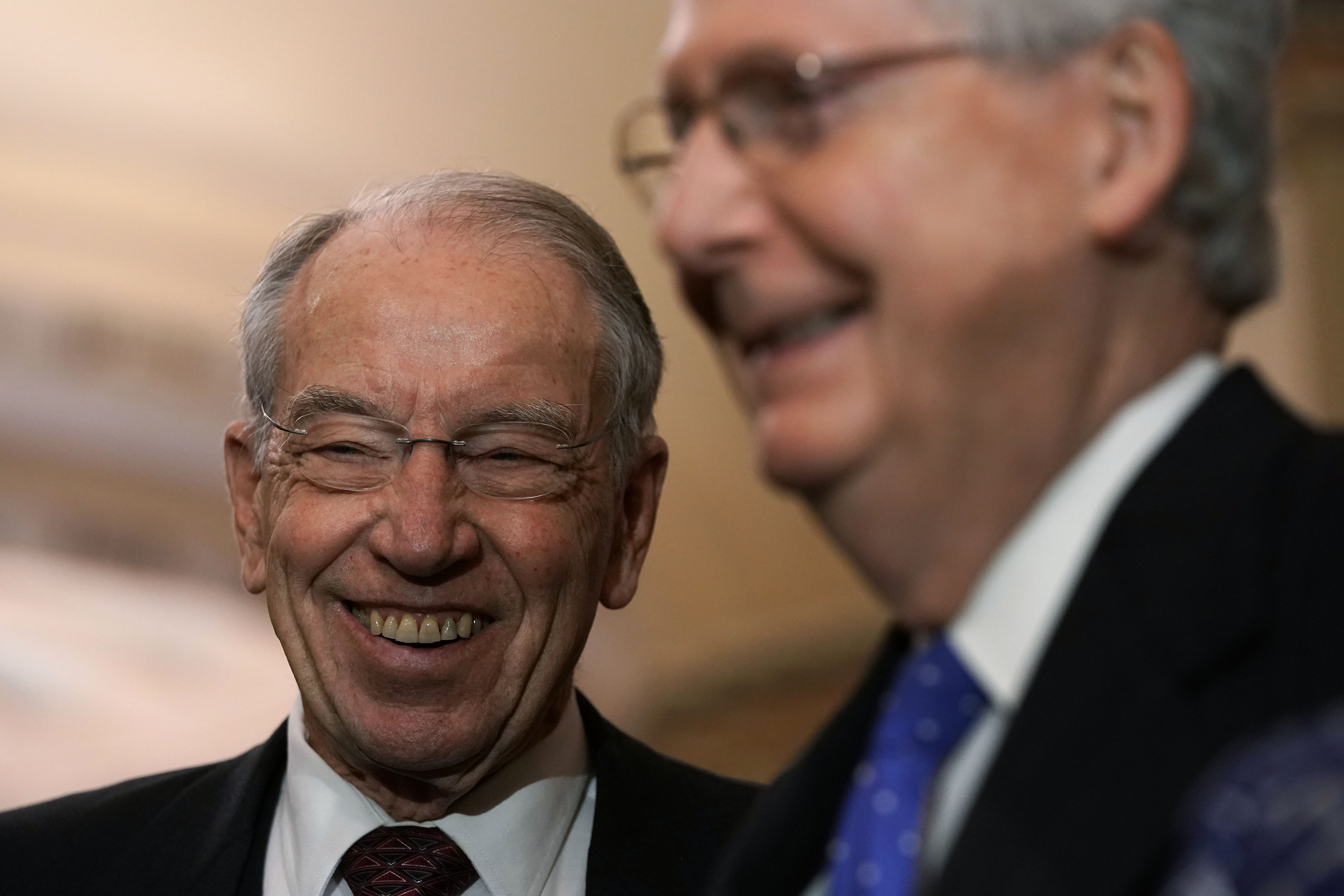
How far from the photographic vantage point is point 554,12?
31.5 feet

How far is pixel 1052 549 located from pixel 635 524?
1298 millimetres

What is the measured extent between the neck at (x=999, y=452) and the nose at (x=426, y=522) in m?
0.93

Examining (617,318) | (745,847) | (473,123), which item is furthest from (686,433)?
(745,847)

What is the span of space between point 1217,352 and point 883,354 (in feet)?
1.02

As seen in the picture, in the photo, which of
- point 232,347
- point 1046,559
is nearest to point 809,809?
point 1046,559

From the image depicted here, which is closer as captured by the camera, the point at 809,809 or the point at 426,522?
the point at 809,809

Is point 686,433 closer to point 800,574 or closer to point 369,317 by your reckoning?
point 800,574

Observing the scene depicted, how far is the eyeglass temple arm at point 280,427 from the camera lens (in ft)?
7.27

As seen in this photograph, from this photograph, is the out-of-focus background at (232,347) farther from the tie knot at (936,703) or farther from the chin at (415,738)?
the tie knot at (936,703)

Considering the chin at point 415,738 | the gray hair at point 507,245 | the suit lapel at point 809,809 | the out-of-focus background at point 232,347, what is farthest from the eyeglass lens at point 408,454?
the out-of-focus background at point 232,347

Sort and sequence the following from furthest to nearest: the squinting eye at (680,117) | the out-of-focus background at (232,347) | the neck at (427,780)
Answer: the out-of-focus background at (232,347)
the neck at (427,780)
the squinting eye at (680,117)

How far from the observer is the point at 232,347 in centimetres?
795

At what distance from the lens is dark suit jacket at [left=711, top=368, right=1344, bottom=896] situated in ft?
3.59

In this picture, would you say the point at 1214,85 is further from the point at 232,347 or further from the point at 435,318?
the point at 232,347
